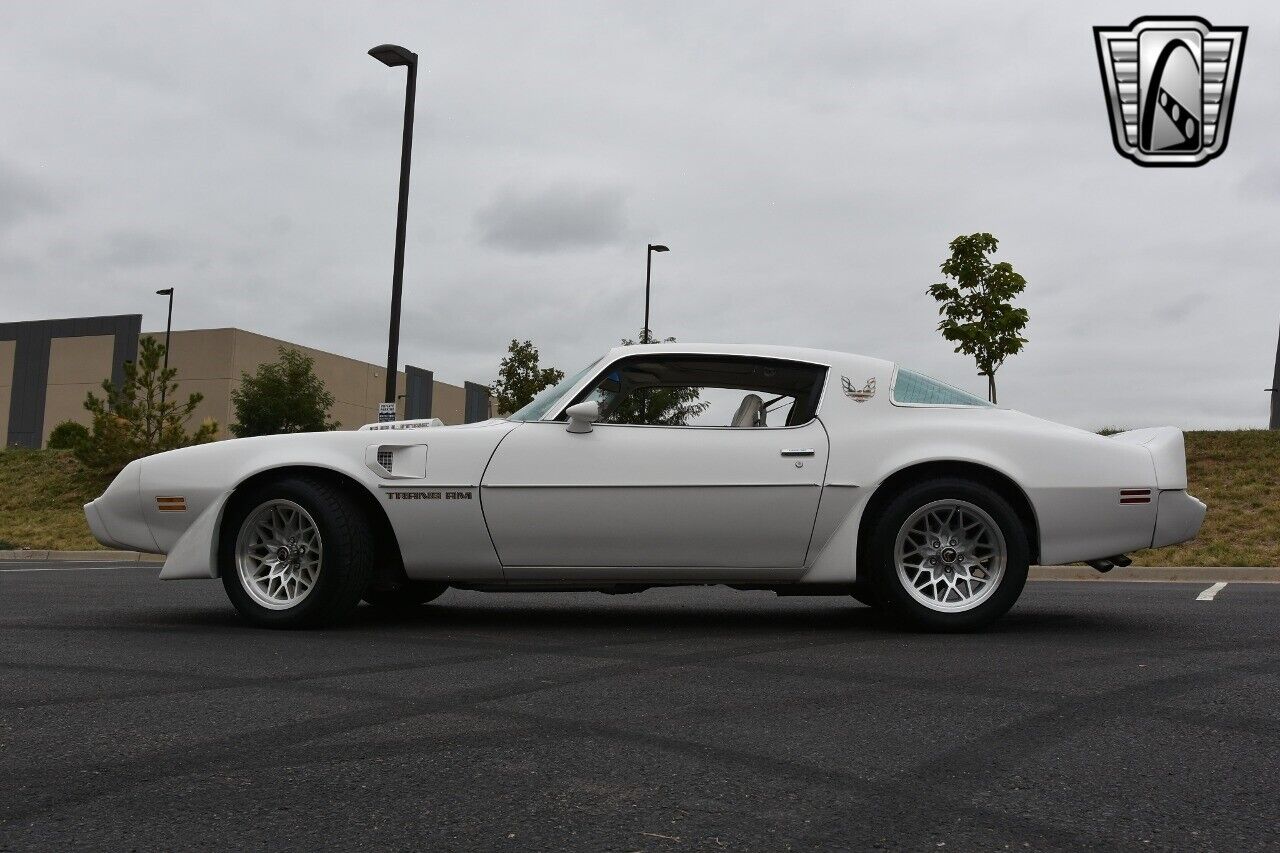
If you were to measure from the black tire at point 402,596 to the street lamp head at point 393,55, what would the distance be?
10330 millimetres

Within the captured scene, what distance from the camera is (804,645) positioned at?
520 centimetres

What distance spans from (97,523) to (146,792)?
12.1ft

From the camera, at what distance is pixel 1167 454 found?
5.74 meters

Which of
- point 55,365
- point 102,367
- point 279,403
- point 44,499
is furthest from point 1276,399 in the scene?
point 55,365

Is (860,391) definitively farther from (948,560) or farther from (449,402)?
(449,402)

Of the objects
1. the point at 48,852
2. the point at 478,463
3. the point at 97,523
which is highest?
the point at 478,463

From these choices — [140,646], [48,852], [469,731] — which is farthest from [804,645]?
[48,852]

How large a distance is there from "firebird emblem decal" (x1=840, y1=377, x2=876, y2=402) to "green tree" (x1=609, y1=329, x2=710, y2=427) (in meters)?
0.70

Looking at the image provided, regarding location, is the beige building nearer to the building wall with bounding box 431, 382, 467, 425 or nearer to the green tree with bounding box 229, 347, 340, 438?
the green tree with bounding box 229, 347, 340, 438

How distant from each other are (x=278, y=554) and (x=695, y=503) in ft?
6.71

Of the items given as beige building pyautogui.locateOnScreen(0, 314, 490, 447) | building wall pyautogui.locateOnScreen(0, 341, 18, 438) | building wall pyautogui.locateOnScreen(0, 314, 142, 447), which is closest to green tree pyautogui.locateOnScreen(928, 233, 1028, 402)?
beige building pyautogui.locateOnScreen(0, 314, 490, 447)

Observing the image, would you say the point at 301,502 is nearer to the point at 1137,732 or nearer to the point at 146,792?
the point at 146,792

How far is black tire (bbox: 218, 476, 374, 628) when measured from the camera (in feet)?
18.4

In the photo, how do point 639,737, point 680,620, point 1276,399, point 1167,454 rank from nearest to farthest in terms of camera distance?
point 639,737, point 1167,454, point 680,620, point 1276,399
